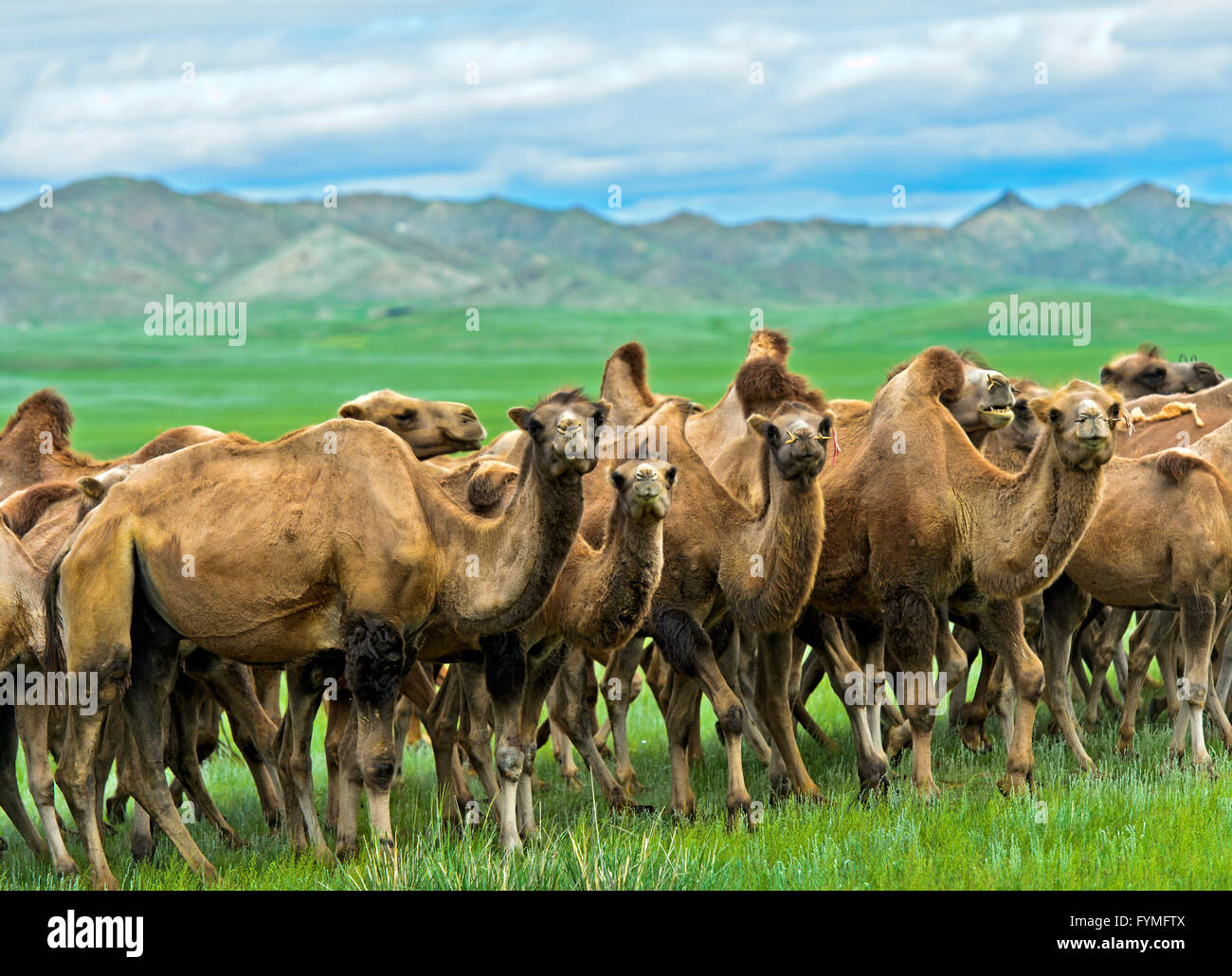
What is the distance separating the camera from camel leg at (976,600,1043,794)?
9766mm

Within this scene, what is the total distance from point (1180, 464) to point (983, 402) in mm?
1491

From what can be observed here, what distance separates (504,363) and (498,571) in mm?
173759

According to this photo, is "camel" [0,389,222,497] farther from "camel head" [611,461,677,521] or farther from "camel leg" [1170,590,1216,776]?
"camel leg" [1170,590,1216,776]

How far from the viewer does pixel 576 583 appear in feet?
30.4

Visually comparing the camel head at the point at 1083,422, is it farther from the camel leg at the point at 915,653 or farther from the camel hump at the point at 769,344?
the camel hump at the point at 769,344

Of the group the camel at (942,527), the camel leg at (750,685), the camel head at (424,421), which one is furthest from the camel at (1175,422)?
the camel head at (424,421)

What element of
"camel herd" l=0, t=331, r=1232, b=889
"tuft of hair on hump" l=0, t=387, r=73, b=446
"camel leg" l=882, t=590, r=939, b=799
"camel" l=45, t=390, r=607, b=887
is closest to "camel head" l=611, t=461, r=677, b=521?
"camel herd" l=0, t=331, r=1232, b=889

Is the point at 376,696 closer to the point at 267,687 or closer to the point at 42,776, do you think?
the point at 42,776

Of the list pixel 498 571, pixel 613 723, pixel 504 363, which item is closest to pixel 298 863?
pixel 498 571

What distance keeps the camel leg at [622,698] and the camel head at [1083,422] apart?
11.6 ft

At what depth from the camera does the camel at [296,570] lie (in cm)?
853

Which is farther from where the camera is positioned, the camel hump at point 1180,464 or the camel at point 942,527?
the camel hump at point 1180,464

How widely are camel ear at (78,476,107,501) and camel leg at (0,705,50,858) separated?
4.63 ft

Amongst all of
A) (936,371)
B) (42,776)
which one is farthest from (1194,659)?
(42,776)
